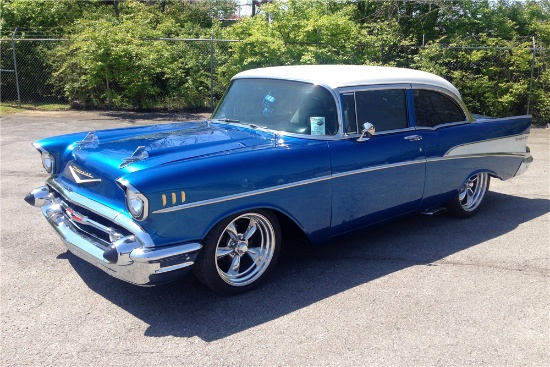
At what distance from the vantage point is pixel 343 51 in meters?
13.4

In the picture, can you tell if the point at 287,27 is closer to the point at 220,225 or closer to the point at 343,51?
the point at 343,51

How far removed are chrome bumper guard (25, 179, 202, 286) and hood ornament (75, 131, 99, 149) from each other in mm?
406

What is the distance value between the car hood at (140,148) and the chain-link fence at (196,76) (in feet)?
29.2

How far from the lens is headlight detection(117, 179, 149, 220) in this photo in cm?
367

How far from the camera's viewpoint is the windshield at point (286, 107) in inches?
190

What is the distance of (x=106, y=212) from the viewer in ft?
13.1

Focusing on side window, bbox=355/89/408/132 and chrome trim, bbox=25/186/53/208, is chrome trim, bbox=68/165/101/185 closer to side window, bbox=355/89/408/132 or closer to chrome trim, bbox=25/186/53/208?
chrome trim, bbox=25/186/53/208

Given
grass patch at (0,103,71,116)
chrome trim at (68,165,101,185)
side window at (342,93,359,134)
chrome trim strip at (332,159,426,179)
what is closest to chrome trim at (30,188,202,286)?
chrome trim at (68,165,101,185)

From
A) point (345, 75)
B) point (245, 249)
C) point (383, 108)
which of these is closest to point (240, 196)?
point (245, 249)

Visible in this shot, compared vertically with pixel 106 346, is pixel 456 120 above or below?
above

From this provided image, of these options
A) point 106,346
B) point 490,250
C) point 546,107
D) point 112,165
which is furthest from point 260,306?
point 546,107

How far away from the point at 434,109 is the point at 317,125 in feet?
5.50

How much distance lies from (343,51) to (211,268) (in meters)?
10.3

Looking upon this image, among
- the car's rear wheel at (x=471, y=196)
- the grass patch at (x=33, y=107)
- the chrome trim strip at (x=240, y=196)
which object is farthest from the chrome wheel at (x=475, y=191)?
the grass patch at (x=33, y=107)
